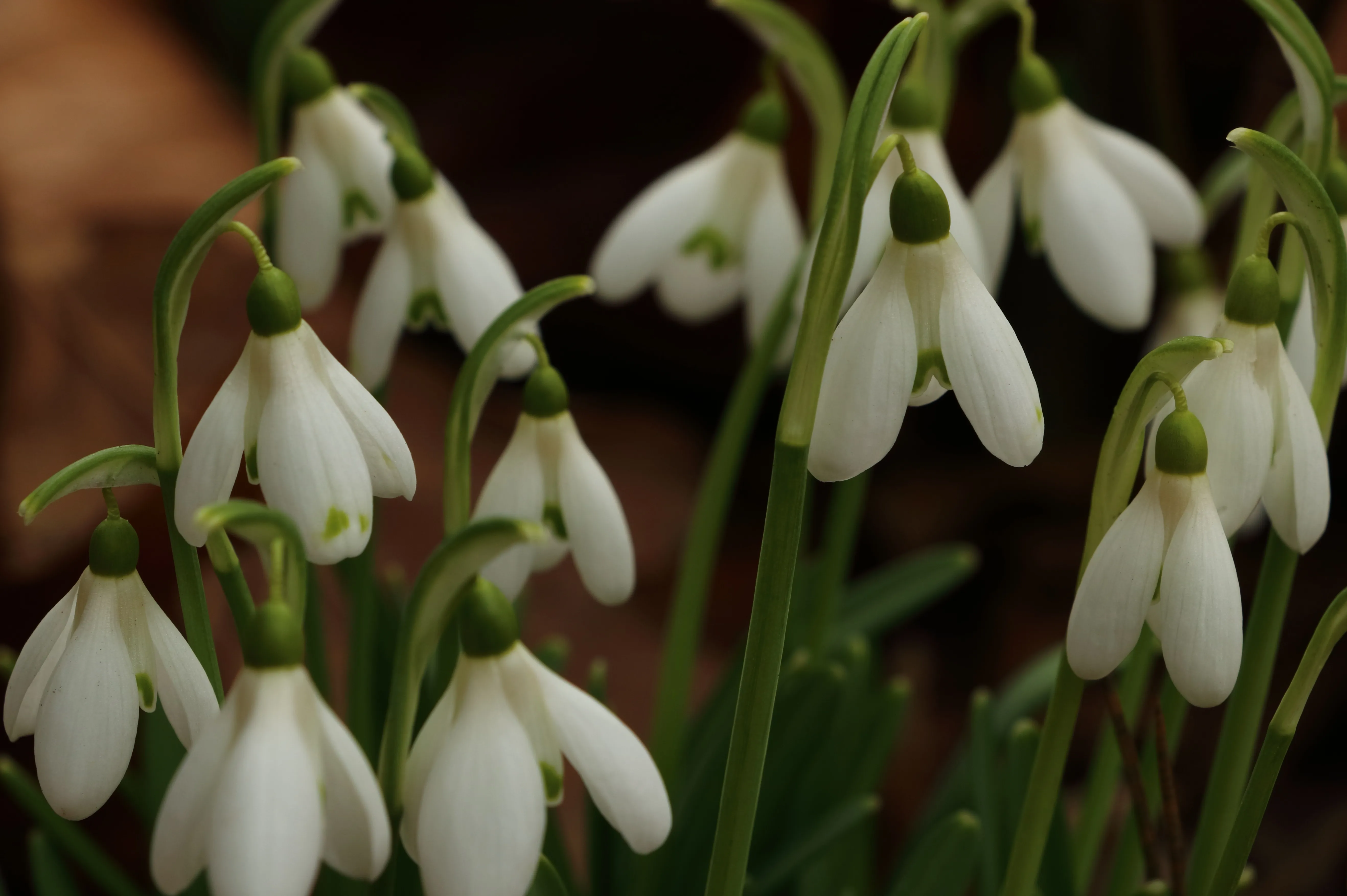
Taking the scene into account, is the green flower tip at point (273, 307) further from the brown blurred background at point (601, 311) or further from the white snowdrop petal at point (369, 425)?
the brown blurred background at point (601, 311)

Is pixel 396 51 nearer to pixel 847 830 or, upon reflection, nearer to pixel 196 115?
pixel 196 115

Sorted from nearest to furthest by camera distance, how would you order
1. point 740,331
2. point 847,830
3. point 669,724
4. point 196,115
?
point 847,830, point 669,724, point 196,115, point 740,331

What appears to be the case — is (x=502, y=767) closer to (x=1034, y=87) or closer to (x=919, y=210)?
(x=919, y=210)

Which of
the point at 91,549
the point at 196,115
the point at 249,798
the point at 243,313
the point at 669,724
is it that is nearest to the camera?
the point at 249,798

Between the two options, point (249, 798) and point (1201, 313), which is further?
point (1201, 313)

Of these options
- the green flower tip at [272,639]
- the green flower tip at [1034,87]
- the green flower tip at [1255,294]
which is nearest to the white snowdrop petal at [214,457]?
the green flower tip at [272,639]

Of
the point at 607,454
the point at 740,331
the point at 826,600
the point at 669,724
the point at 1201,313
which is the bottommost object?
the point at 607,454

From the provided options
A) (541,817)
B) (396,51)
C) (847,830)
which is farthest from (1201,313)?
(396,51)
